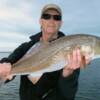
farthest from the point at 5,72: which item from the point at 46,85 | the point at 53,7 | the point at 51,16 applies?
the point at 53,7

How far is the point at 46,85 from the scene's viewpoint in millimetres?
8094

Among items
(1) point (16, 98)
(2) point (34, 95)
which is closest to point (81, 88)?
(1) point (16, 98)

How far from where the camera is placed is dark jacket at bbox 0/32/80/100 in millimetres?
7668

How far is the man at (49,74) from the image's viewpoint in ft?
24.8

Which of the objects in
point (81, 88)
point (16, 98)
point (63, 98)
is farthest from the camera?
point (81, 88)

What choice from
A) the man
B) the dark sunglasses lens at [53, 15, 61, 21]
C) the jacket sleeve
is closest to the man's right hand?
the man

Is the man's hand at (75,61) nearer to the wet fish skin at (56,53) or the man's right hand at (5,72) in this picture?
the wet fish skin at (56,53)

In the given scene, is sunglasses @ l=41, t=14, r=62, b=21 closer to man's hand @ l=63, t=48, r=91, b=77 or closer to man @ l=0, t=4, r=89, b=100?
man @ l=0, t=4, r=89, b=100

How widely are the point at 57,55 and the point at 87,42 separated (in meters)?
0.70

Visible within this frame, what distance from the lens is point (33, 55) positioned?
7.50 metres

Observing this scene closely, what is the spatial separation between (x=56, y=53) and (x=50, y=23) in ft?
3.04

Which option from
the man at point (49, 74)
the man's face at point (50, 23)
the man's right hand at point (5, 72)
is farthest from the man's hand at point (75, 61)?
the man's right hand at point (5, 72)

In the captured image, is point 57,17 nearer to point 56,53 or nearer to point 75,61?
point 56,53

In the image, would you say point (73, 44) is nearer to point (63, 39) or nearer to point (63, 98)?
point (63, 39)
